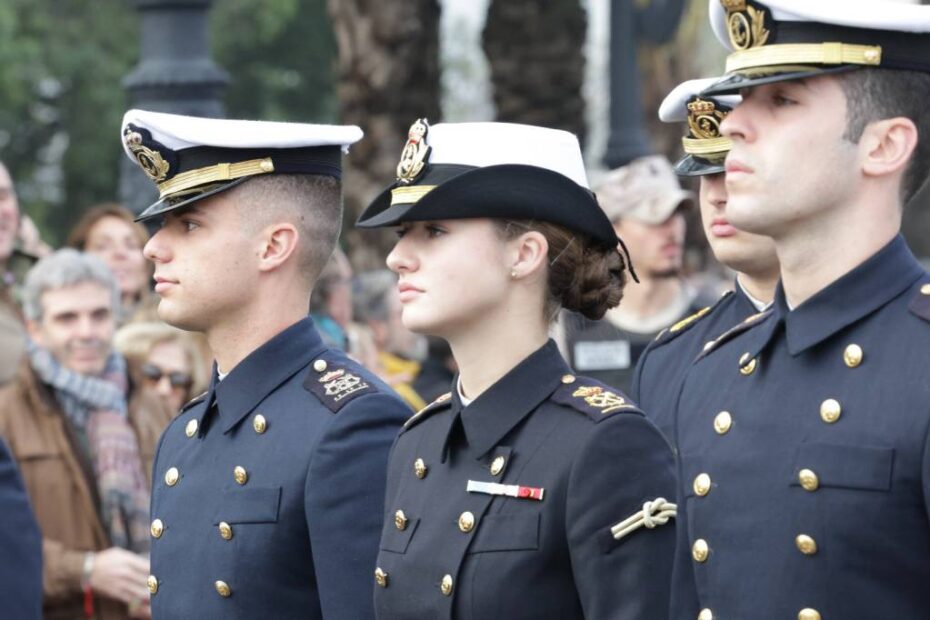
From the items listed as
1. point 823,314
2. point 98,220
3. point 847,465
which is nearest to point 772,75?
point 823,314

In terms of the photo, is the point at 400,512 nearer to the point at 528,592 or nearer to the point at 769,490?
the point at 528,592

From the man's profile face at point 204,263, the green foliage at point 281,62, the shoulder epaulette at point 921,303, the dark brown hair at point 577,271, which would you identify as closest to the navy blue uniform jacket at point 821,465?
the shoulder epaulette at point 921,303

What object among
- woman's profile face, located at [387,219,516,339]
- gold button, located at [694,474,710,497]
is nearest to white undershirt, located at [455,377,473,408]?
woman's profile face, located at [387,219,516,339]

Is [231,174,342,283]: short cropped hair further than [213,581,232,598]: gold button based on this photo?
Yes

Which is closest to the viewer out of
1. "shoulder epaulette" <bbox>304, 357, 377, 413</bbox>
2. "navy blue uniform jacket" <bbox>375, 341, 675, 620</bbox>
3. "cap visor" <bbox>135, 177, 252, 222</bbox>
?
"navy blue uniform jacket" <bbox>375, 341, 675, 620</bbox>

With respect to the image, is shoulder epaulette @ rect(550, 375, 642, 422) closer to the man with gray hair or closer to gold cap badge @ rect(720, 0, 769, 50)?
gold cap badge @ rect(720, 0, 769, 50)

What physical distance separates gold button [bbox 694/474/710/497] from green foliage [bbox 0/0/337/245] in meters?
24.1

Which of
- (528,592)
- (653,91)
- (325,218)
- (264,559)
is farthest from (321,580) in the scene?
(653,91)

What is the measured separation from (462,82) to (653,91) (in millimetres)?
29700

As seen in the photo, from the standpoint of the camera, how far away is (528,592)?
3988 millimetres

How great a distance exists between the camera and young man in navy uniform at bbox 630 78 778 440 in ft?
18.0

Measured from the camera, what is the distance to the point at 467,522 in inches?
163

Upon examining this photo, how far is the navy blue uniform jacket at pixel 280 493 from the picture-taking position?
4551 millimetres

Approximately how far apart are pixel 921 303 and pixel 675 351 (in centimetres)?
239
